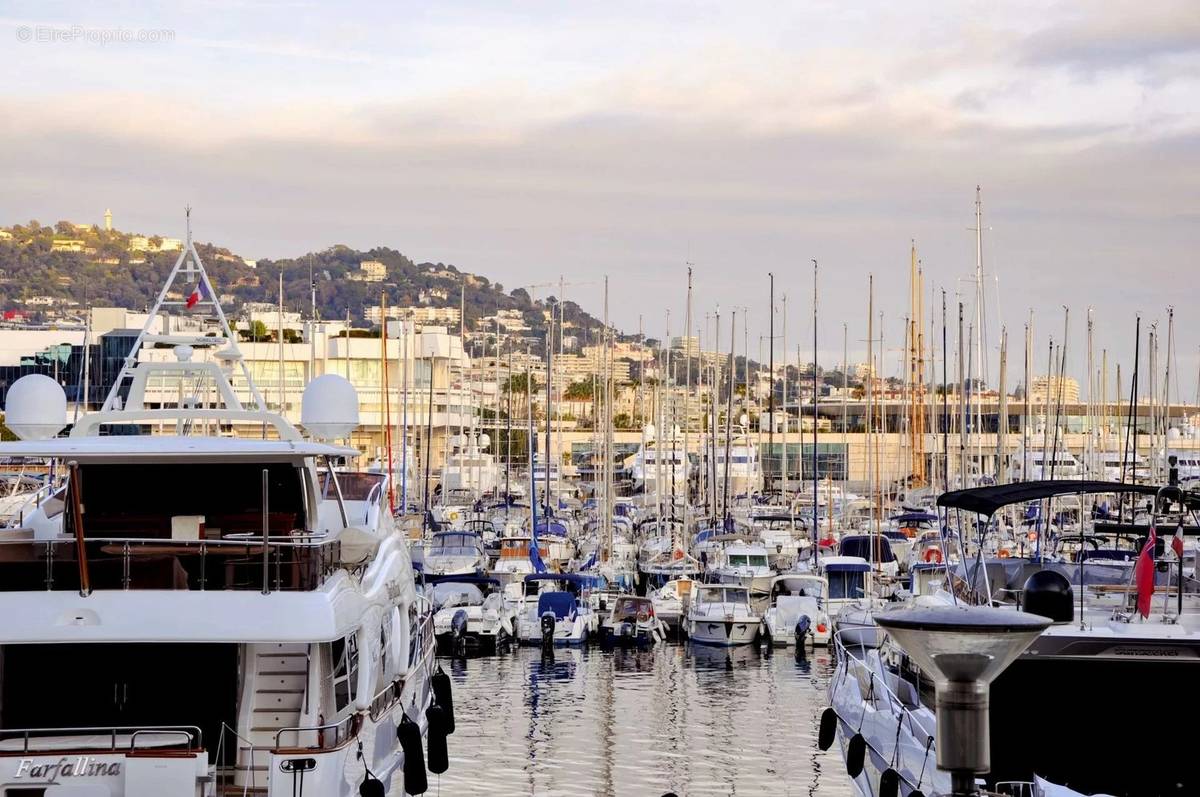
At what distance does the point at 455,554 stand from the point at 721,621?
11568mm

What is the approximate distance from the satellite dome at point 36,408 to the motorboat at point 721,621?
25439mm

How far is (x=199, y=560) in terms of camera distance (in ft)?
51.2

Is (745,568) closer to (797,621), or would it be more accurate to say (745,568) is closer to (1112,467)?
(797,621)

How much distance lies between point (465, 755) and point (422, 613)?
4825 millimetres

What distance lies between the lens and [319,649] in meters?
15.8

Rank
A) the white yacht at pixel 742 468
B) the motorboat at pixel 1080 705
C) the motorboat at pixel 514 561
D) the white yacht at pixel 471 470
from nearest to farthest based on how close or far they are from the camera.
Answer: the motorboat at pixel 1080 705 → the motorboat at pixel 514 561 → the white yacht at pixel 471 470 → the white yacht at pixel 742 468

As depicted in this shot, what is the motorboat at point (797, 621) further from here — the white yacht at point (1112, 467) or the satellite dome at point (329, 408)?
the white yacht at point (1112, 467)

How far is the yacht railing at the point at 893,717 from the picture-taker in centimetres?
1958

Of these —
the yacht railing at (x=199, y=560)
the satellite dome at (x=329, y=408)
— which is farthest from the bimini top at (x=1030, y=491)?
the yacht railing at (x=199, y=560)

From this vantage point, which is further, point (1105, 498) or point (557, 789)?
point (1105, 498)

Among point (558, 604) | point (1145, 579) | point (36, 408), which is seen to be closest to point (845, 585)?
point (558, 604)

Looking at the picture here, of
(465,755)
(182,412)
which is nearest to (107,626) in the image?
(182,412)

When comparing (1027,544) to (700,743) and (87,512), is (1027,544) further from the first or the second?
(87,512)

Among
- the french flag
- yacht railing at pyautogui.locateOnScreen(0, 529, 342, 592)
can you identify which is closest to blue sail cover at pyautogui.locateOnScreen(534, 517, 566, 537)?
the french flag
